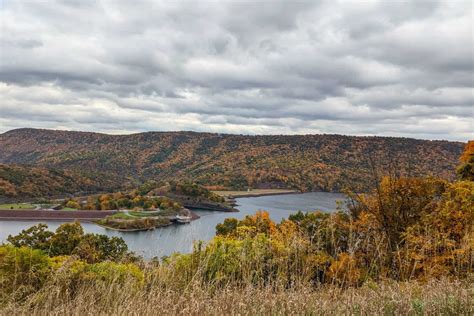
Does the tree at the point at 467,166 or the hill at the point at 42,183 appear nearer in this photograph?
the tree at the point at 467,166

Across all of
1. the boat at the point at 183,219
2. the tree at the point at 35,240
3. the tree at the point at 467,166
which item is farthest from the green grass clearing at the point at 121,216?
the tree at the point at 467,166

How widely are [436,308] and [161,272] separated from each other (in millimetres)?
3342

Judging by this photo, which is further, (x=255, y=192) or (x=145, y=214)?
(x=255, y=192)

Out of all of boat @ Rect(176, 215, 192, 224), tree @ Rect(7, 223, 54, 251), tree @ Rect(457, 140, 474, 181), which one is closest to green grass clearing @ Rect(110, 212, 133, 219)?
boat @ Rect(176, 215, 192, 224)

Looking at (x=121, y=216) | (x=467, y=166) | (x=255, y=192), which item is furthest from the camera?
(x=255, y=192)

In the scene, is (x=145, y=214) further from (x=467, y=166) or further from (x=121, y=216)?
(x=467, y=166)

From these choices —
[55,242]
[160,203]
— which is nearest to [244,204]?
[160,203]

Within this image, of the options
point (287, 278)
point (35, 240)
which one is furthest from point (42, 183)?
point (287, 278)

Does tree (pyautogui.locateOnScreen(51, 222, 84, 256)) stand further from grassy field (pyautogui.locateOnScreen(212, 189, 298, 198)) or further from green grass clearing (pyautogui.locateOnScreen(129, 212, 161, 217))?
grassy field (pyautogui.locateOnScreen(212, 189, 298, 198))

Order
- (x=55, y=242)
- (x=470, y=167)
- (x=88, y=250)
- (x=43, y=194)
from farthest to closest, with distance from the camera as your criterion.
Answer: (x=43, y=194) < (x=55, y=242) < (x=470, y=167) < (x=88, y=250)

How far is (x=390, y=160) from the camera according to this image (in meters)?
8.71

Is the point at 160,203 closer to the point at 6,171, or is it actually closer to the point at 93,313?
the point at 6,171

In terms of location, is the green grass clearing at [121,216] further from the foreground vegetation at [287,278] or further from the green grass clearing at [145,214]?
the foreground vegetation at [287,278]

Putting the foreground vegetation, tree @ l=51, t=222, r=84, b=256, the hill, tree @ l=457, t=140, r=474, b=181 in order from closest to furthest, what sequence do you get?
1. the foreground vegetation
2. tree @ l=457, t=140, r=474, b=181
3. tree @ l=51, t=222, r=84, b=256
4. the hill
